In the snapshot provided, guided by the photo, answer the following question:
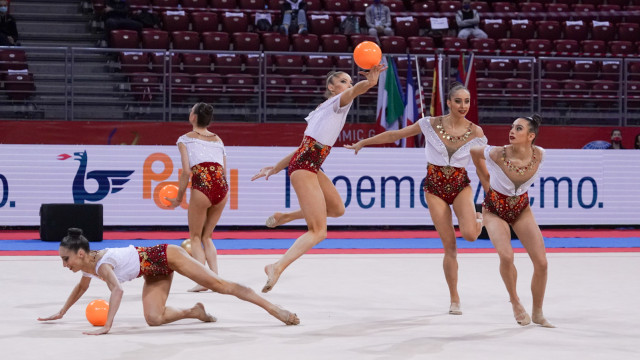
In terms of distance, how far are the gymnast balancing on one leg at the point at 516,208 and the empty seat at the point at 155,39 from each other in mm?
10678

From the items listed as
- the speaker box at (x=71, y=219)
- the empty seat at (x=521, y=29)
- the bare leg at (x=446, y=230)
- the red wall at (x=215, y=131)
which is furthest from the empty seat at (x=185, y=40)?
the bare leg at (x=446, y=230)

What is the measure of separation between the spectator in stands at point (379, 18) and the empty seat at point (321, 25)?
2.56 feet

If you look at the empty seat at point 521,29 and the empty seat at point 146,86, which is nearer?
the empty seat at point 146,86

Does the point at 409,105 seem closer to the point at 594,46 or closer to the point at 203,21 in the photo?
the point at 203,21

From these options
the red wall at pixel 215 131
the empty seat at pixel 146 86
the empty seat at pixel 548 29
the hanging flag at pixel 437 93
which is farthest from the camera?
the empty seat at pixel 548 29

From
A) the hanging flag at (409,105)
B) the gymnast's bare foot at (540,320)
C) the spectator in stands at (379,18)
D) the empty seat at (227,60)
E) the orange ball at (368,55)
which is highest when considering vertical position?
the spectator in stands at (379,18)

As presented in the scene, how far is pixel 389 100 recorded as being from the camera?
14906mm

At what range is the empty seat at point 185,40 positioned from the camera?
16172 millimetres

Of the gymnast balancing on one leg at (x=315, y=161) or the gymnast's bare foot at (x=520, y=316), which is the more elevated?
the gymnast balancing on one leg at (x=315, y=161)

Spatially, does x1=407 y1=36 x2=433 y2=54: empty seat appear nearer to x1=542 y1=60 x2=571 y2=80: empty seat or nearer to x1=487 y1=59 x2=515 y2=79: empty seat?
x1=487 y1=59 x2=515 y2=79: empty seat

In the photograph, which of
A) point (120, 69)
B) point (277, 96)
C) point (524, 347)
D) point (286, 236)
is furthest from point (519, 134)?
point (120, 69)

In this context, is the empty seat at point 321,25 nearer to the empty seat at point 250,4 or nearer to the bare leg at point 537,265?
the empty seat at point 250,4

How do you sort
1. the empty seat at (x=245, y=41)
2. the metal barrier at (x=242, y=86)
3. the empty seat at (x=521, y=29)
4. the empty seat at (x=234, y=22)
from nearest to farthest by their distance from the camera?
the metal barrier at (x=242, y=86)
the empty seat at (x=245, y=41)
the empty seat at (x=234, y=22)
the empty seat at (x=521, y=29)

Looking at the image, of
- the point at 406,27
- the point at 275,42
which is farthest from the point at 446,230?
the point at 406,27
